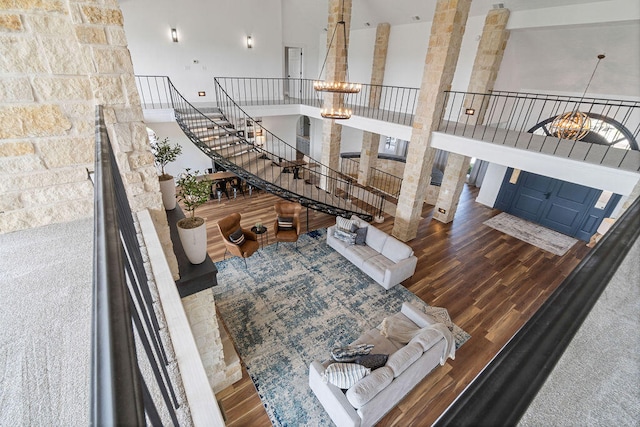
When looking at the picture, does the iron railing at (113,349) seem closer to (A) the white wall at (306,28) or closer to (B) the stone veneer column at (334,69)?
(B) the stone veneer column at (334,69)

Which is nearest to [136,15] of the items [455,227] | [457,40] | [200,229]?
[457,40]

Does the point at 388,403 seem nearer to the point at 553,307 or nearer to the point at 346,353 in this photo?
the point at 346,353

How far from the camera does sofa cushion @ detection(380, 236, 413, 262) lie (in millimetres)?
5305

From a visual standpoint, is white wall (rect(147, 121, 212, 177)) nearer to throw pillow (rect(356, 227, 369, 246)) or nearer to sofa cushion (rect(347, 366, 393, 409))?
throw pillow (rect(356, 227, 369, 246))

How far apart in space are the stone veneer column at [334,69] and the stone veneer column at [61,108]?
17.7 ft

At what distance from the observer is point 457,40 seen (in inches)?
205

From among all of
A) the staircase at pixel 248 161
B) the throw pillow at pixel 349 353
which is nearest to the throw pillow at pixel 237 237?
the staircase at pixel 248 161

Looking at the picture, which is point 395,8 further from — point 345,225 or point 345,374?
point 345,374

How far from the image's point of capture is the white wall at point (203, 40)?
7.83 meters

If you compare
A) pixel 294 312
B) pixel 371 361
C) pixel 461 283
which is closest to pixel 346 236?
pixel 294 312

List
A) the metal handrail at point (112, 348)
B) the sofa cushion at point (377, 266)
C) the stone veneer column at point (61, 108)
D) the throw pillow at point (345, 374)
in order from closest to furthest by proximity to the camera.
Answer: the metal handrail at point (112, 348) → the stone veneer column at point (61, 108) → the throw pillow at point (345, 374) → the sofa cushion at point (377, 266)

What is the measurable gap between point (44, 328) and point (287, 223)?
513cm

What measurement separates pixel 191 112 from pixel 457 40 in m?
6.61

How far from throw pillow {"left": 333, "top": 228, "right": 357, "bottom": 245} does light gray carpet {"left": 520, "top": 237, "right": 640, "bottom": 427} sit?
16.2 feet
